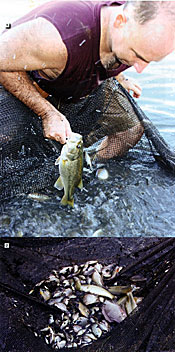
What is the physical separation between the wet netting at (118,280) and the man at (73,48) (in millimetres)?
579

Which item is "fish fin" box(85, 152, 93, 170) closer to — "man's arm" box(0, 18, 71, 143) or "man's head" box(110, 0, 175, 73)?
"man's arm" box(0, 18, 71, 143)

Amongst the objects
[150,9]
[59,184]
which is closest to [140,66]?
[150,9]

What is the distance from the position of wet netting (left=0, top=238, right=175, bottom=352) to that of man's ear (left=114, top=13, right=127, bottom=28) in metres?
0.96

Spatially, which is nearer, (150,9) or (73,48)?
(150,9)

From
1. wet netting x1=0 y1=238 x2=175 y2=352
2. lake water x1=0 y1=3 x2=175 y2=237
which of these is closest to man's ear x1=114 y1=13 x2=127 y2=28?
lake water x1=0 y1=3 x2=175 y2=237

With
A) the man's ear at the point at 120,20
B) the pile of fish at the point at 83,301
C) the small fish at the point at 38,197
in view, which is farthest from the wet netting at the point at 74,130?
the pile of fish at the point at 83,301

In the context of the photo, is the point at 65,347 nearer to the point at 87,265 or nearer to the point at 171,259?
the point at 87,265

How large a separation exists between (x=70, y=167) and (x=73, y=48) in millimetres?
478

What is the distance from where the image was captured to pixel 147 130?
6.31 ft

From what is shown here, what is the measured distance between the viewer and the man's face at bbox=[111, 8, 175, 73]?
1.30 metres

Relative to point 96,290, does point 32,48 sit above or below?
above

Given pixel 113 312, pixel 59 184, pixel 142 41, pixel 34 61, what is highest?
pixel 142 41

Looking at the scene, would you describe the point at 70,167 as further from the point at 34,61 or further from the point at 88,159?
the point at 34,61

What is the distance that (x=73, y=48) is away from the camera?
1.47m
